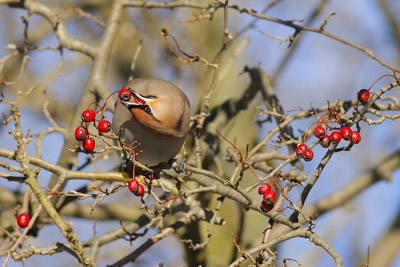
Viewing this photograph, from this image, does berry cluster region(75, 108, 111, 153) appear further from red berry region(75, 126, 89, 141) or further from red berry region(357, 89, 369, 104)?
red berry region(357, 89, 369, 104)

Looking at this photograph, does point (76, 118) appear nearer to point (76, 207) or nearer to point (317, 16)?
point (76, 207)

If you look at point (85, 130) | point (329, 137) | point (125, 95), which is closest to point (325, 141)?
point (329, 137)

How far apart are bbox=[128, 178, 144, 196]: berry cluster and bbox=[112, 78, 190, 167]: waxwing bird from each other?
18cm

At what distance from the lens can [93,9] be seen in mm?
7379

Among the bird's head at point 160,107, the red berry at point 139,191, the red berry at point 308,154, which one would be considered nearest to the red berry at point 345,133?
the red berry at point 308,154

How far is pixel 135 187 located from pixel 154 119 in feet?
1.06

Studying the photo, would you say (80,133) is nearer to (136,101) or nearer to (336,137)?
(136,101)

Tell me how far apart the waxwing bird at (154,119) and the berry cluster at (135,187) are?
0.18 m

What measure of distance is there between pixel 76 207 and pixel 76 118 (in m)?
0.80

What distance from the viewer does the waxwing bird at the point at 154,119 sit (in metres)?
2.64

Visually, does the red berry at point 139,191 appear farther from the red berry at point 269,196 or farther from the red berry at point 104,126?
the red berry at point 269,196

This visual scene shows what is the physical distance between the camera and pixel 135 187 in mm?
2500

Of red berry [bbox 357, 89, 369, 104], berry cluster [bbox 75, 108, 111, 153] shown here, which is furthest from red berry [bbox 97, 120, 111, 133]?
red berry [bbox 357, 89, 369, 104]

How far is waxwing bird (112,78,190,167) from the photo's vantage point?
8.66 feet
